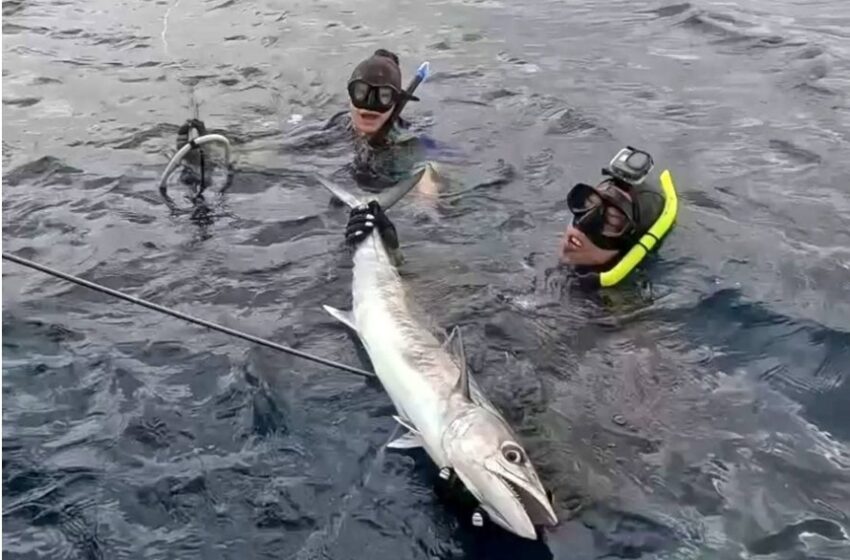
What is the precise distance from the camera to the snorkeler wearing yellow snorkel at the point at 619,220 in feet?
21.9

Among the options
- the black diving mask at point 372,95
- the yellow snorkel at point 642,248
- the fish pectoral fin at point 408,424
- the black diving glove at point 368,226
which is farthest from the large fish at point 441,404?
the black diving mask at point 372,95

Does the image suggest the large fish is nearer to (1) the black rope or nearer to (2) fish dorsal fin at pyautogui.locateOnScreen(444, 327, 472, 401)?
(2) fish dorsal fin at pyautogui.locateOnScreen(444, 327, 472, 401)

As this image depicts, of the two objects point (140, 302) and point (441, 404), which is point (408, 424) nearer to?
point (441, 404)

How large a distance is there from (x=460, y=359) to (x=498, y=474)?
2.74 ft

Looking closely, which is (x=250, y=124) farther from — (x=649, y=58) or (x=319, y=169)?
(x=649, y=58)

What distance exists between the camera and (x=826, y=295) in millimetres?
7066

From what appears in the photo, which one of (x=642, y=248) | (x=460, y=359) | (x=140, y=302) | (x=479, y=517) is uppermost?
(x=140, y=302)

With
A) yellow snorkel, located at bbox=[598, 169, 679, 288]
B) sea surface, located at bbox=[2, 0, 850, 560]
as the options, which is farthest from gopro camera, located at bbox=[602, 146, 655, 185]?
sea surface, located at bbox=[2, 0, 850, 560]

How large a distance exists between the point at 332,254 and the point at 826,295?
376 cm

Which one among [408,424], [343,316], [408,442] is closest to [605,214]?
[343,316]

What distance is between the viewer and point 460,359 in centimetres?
513

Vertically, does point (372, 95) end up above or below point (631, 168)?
below

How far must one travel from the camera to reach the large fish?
4.45 m

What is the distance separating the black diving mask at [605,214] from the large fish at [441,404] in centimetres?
141
